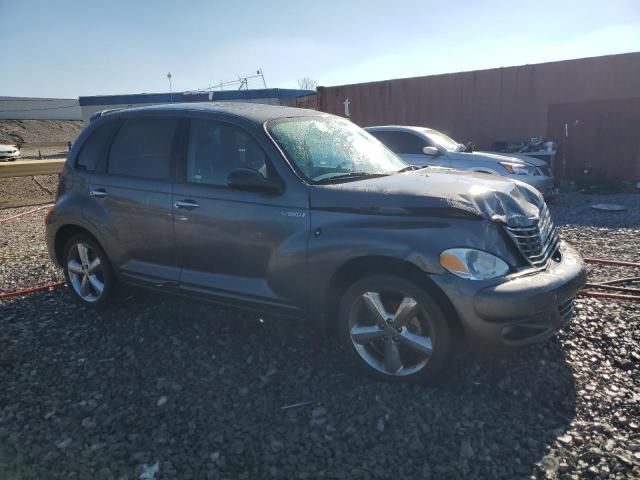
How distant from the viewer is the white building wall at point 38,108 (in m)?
59.0

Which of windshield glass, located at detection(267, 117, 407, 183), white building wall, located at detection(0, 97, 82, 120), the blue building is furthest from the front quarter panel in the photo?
white building wall, located at detection(0, 97, 82, 120)

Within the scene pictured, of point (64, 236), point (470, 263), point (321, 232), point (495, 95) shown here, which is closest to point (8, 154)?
point (495, 95)

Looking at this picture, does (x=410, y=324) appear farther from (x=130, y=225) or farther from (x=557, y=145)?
(x=557, y=145)

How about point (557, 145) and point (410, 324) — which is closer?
point (410, 324)

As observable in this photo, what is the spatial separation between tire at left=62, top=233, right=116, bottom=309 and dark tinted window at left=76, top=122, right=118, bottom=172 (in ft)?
2.14

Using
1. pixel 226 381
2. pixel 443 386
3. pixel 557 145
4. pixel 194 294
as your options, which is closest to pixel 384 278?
pixel 443 386

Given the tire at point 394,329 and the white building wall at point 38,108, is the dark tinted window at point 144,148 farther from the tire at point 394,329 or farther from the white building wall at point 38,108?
the white building wall at point 38,108

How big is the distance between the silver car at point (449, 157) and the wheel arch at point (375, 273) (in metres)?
6.43

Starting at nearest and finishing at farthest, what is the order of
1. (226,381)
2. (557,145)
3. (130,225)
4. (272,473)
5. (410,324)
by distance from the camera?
1. (272,473)
2. (410,324)
3. (226,381)
4. (130,225)
5. (557,145)

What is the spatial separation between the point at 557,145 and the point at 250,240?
39.6 ft

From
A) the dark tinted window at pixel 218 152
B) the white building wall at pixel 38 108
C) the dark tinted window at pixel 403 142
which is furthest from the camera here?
the white building wall at pixel 38 108

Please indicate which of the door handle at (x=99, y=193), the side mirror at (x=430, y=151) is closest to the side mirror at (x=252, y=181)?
the door handle at (x=99, y=193)

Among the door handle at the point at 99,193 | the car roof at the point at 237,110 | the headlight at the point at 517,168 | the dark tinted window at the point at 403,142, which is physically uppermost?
the car roof at the point at 237,110

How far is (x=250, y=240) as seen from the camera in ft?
12.4
